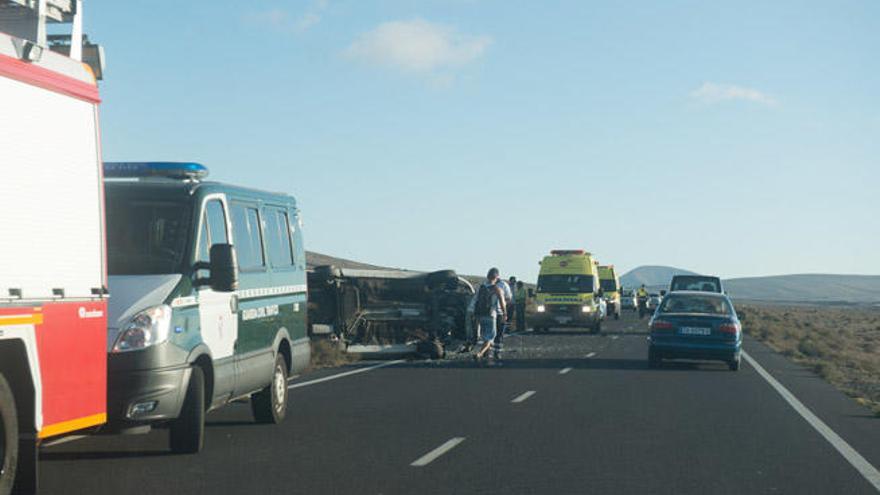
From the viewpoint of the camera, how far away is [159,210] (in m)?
12.1

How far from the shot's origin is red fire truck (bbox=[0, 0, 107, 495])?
26.8ft

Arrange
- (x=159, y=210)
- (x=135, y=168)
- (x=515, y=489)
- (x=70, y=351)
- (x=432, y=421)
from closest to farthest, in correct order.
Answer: (x=70, y=351) → (x=515, y=489) → (x=159, y=210) → (x=135, y=168) → (x=432, y=421)

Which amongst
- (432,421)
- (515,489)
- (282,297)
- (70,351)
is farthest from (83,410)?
(432,421)

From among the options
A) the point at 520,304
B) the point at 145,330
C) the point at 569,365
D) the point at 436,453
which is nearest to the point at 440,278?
the point at 569,365

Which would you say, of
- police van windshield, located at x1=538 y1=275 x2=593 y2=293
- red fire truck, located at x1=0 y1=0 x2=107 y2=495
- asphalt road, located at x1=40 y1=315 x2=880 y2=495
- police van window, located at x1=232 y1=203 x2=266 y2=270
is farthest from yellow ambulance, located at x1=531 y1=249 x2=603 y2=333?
red fire truck, located at x1=0 y1=0 x2=107 y2=495

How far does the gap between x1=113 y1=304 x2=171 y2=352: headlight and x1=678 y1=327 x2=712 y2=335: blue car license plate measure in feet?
53.3

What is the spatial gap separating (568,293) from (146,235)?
34.3 metres

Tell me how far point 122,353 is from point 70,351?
1.74m

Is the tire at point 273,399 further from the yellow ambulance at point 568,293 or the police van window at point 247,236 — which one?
the yellow ambulance at point 568,293

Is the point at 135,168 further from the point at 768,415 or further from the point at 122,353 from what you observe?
the point at 768,415

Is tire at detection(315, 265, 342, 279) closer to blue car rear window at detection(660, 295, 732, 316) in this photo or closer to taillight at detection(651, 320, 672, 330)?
taillight at detection(651, 320, 672, 330)

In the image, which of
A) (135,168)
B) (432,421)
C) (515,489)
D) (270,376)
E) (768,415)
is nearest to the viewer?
(515,489)

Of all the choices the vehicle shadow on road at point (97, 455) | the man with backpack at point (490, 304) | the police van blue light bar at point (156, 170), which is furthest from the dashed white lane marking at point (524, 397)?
the vehicle shadow on road at point (97, 455)

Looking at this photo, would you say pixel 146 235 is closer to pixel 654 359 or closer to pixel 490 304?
pixel 490 304
